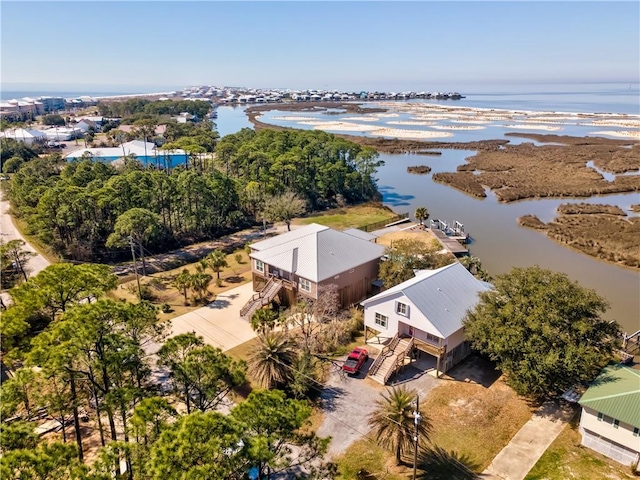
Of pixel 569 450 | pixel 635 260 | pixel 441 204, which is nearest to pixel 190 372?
pixel 569 450

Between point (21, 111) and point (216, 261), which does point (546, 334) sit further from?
point (21, 111)

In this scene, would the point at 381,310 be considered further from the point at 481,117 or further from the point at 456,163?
the point at 481,117

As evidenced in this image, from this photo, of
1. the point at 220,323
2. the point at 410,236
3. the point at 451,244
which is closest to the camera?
the point at 220,323

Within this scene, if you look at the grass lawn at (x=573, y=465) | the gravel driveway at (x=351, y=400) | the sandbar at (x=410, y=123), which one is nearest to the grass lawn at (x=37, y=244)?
the gravel driveway at (x=351, y=400)

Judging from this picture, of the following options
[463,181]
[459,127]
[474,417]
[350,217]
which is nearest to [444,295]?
[474,417]

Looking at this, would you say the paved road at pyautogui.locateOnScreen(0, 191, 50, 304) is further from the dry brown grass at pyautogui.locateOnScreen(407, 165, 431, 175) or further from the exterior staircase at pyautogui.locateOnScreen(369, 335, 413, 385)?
the dry brown grass at pyautogui.locateOnScreen(407, 165, 431, 175)

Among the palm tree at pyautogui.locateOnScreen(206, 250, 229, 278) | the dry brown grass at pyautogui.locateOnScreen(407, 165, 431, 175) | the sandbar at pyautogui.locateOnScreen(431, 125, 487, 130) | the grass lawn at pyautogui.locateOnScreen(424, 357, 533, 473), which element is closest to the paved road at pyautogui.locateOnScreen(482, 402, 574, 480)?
the grass lawn at pyautogui.locateOnScreen(424, 357, 533, 473)
